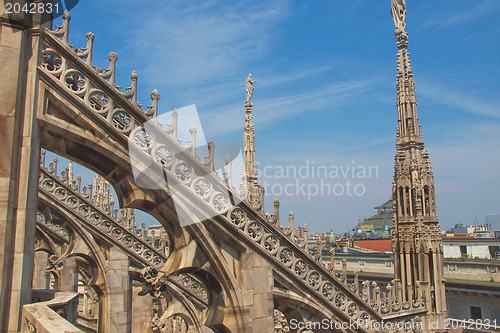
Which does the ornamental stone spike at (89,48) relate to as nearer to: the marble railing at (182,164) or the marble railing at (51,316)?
the marble railing at (182,164)

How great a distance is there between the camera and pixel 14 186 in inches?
238

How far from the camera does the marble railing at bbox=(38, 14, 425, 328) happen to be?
25.3 feet

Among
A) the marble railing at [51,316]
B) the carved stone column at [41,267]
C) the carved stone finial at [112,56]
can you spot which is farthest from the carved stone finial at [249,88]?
the marble railing at [51,316]

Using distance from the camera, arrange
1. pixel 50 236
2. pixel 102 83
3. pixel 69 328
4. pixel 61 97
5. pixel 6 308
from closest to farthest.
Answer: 1. pixel 69 328
2. pixel 6 308
3. pixel 61 97
4. pixel 102 83
5. pixel 50 236

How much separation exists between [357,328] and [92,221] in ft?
34.2

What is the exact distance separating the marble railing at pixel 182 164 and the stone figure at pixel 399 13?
30.9 ft

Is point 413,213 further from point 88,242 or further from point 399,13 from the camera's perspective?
point 88,242

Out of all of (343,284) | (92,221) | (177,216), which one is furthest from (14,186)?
(92,221)

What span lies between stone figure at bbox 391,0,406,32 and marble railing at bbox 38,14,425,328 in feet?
30.9

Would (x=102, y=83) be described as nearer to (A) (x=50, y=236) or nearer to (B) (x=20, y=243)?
(B) (x=20, y=243)

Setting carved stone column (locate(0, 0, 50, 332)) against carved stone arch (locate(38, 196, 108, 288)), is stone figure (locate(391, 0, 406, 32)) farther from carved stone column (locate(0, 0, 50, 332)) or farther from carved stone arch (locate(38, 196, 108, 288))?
carved stone arch (locate(38, 196, 108, 288))

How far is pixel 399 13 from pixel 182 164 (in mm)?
10960

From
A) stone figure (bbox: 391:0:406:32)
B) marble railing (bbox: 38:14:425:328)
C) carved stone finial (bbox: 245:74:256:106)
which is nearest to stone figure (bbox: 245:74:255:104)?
carved stone finial (bbox: 245:74:256:106)

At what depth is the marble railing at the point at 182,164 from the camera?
7723mm
